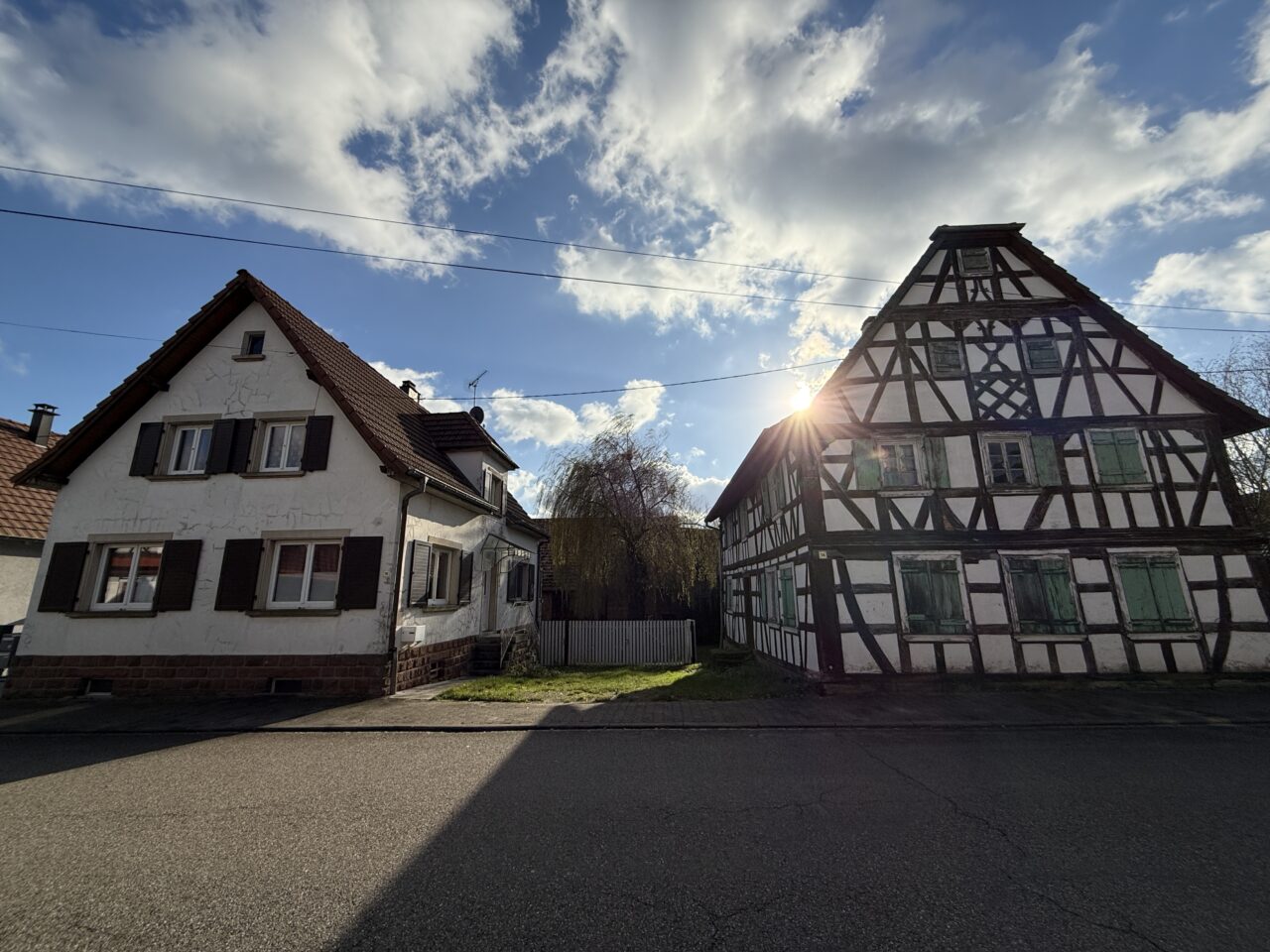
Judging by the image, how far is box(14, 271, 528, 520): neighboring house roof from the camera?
1128 cm

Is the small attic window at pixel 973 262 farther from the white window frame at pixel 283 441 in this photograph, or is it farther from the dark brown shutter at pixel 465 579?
the white window frame at pixel 283 441

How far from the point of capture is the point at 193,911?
11.0 ft

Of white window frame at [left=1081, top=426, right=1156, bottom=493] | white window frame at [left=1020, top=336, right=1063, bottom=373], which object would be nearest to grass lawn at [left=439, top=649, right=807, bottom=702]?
white window frame at [left=1081, top=426, right=1156, bottom=493]

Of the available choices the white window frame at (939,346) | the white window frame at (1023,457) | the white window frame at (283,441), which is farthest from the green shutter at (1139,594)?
the white window frame at (283,441)

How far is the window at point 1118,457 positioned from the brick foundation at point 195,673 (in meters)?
16.6

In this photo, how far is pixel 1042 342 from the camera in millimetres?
13203

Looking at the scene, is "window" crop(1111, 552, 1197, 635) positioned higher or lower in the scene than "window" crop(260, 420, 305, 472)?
lower

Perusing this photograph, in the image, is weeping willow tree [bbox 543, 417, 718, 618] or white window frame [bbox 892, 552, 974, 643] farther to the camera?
weeping willow tree [bbox 543, 417, 718, 618]

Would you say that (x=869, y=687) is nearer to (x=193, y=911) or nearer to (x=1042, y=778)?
(x=1042, y=778)

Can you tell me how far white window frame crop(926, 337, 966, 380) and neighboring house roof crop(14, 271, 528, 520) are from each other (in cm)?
1215

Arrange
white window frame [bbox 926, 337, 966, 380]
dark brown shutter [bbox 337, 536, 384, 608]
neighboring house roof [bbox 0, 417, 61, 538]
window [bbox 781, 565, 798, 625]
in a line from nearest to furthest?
dark brown shutter [bbox 337, 536, 384, 608] → white window frame [bbox 926, 337, 966, 380] → window [bbox 781, 565, 798, 625] → neighboring house roof [bbox 0, 417, 61, 538]

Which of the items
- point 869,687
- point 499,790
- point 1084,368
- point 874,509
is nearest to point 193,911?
point 499,790

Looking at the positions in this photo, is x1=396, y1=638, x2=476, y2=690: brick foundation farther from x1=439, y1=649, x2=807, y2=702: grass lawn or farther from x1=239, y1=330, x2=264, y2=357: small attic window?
x1=239, y1=330, x2=264, y2=357: small attic window

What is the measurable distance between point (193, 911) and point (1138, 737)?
10936 mm
